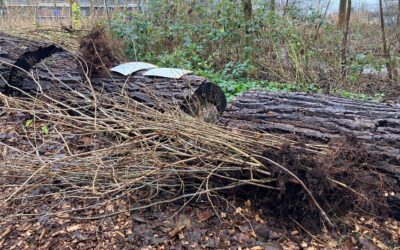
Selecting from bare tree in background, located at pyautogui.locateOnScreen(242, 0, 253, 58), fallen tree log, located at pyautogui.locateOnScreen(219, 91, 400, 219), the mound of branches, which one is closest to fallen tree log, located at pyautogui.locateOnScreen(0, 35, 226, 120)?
fallen tree log, located at pyautogui.locateOnScreen(219, 91, 400, 219)

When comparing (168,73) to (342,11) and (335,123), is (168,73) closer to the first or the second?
(335,123)

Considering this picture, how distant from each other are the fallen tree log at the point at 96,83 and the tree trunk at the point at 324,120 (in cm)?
52

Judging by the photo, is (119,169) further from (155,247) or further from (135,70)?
(135,70)

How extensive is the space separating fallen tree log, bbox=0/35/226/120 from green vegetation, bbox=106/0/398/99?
5.40ft

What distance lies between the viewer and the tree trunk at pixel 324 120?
97.0 inches

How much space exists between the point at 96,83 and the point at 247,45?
3.38 metres

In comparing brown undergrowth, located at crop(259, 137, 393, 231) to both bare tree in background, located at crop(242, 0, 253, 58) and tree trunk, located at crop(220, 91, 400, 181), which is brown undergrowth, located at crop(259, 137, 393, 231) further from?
bare tree in background, located at crop(242, 0, 253, 58)

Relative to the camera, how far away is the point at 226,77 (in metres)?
6.00

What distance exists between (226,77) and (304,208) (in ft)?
13.3

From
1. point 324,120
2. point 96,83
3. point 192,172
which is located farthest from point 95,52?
point 324,120

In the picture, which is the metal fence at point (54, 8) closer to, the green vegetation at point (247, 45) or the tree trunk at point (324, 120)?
the green vegetation at point (247, 45)

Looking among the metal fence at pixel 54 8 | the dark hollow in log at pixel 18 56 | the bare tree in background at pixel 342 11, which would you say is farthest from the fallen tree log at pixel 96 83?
the bare tree in background at pixel 342 11

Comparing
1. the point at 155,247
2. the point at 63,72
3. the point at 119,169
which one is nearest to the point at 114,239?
the point at 155,247

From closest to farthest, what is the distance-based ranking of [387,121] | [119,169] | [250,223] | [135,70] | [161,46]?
1. [250,223]
2. [119,169]
3. [387,121]
4. [135,70]
5. [161,46]
